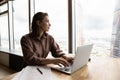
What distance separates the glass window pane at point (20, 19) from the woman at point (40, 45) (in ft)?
7.58

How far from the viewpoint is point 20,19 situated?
4090 millimetres

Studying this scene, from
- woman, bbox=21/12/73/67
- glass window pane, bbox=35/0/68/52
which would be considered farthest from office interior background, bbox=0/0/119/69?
woman, bbox=21/12/73/67

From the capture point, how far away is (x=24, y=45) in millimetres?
1336

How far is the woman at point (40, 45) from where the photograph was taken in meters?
1.21

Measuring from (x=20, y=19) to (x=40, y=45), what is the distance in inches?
110

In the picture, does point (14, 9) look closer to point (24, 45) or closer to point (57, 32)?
point (57, 32)

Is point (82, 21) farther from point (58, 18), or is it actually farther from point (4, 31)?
point (4, 31)

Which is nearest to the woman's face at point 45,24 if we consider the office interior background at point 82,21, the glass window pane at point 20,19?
the office interior background at point 82,21

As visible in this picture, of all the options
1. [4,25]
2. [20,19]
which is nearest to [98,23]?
[20,19]

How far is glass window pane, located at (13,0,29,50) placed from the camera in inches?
151

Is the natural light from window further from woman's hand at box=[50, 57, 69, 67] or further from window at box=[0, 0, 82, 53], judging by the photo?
woman's hand at box=[50, 57, 69, 67]

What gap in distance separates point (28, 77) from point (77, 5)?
6.58 feet

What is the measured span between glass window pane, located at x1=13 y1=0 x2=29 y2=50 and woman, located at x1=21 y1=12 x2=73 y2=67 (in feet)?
7.58

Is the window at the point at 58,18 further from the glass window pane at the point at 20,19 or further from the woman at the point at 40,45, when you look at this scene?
the woman at the point at 40,45
